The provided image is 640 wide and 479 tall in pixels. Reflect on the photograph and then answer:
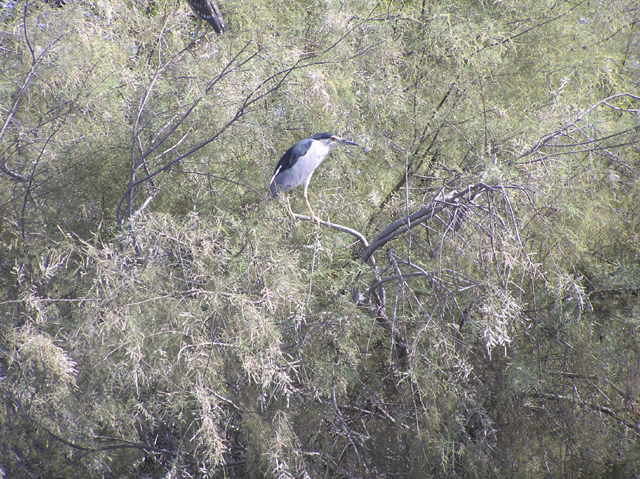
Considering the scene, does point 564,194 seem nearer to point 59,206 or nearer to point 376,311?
point 376,311

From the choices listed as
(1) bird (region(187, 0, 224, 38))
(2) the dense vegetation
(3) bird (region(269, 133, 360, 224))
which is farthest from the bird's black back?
(1) bird (region(187, 0, 224, 38))

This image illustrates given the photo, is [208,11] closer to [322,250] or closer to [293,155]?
[293,155]

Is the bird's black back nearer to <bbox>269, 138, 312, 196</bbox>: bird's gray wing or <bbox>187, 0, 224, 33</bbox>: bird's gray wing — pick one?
<bbox>269, 138, 312, 196</bbox>: bird's gray wing

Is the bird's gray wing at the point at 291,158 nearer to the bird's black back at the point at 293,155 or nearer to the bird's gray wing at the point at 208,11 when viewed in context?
the bird's black back at the point at 293,155

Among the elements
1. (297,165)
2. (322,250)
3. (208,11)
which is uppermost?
(208,11)

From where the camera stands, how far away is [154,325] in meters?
2.41

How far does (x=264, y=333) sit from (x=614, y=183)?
2.10 metres

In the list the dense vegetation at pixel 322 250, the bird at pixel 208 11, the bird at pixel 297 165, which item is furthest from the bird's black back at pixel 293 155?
the bird at pixel 208 11

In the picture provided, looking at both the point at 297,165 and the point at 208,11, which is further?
the point at 208,11

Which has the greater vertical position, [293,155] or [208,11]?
[208,11]

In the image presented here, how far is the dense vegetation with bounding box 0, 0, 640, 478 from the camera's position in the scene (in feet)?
8.05

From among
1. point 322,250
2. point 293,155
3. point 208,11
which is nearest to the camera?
point 322,250

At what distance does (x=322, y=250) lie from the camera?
2.78 meters

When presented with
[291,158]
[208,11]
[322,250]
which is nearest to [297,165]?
[291,158]
